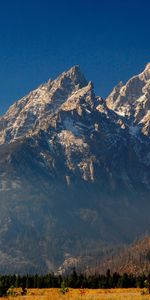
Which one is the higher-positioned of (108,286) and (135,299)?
(108,286)

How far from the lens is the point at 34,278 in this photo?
158 meters

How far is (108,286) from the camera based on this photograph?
14325cm

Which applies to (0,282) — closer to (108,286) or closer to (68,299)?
(68,299)

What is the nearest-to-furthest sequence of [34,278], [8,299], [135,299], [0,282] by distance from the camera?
[135,299] < [8,299] < [0,282] < [34,278]

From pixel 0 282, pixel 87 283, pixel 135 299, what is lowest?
pixel 135 299

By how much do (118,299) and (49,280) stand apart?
275ft

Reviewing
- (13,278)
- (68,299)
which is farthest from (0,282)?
(13,278)

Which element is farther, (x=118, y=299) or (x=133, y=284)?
(x=133, y=284)

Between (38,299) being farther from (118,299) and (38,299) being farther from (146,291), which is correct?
(146,291)

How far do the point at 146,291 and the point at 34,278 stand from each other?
75548 mm

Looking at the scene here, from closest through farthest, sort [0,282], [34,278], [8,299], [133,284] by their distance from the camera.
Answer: [8,299], [0,282], [133,284], [34,278]

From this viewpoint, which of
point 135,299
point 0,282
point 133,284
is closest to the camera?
point 135,299

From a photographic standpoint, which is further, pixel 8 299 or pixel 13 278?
pixel 13 278

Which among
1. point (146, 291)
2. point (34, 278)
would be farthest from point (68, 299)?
point (34, 278)
